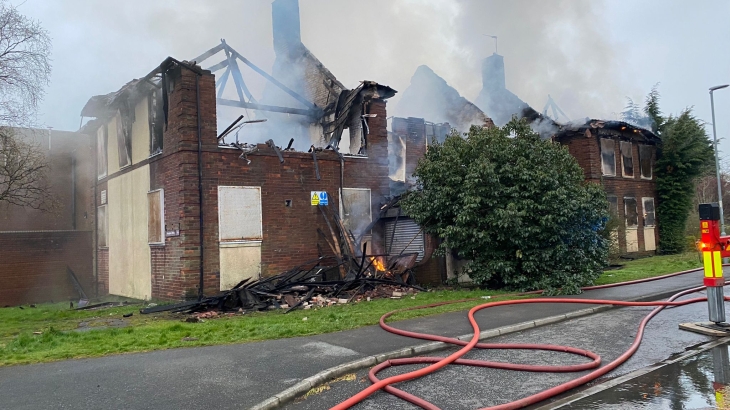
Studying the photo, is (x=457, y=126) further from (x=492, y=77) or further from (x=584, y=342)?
(x=584, y=342)

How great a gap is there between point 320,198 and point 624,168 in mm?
14689

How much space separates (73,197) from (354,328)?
58.8 feet

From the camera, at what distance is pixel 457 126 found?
24.4 m

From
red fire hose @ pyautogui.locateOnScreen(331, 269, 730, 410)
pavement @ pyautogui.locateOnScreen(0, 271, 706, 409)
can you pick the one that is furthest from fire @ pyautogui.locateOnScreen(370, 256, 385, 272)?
red fire hose @ pyautogui.locateOnScreen(331, 269, 730, 410)

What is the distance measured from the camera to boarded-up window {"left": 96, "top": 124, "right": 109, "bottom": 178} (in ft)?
56.9

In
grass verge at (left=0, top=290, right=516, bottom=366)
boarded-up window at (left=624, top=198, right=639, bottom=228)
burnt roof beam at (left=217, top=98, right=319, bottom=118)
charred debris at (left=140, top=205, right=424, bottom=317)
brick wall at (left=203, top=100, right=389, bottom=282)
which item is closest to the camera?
grass verge at (left=0, top=290, right=516, bottom=366)

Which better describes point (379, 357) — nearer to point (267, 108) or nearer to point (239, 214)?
point (239, 214)

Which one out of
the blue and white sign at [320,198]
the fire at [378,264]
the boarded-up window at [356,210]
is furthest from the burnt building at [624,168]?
the blue and white sign at [320,198]

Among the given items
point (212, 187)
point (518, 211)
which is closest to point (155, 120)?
point (212, 187)

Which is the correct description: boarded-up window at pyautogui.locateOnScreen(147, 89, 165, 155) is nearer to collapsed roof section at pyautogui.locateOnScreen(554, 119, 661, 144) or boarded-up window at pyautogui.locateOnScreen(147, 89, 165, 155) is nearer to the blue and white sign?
the blue and white sign

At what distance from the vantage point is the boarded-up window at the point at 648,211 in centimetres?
2258

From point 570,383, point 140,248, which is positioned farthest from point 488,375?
point 140,248

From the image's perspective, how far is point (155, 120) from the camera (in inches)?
540

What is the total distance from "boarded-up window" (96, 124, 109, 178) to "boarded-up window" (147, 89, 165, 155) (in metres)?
4.23
